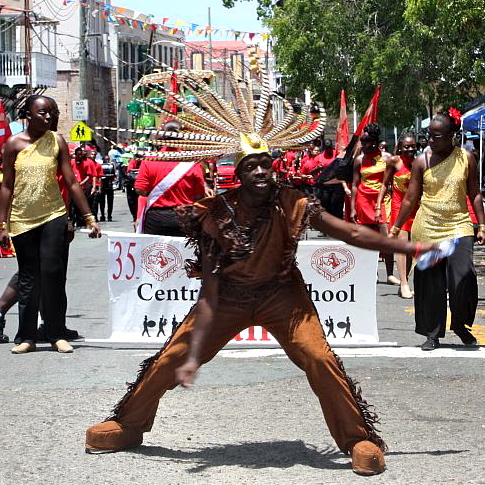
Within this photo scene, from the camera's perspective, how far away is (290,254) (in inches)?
244

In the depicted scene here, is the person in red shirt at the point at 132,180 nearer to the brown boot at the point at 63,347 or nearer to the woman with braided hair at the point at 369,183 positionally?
the woman with braided hair at the point at 369,183

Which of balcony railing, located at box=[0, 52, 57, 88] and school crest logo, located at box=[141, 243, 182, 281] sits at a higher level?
balcony railing, located at box=[0, 52, 57, 88]

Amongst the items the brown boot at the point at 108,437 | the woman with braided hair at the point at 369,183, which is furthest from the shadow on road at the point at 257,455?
the woman with braided hair at the point at 369,183

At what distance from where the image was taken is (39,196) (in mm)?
9469

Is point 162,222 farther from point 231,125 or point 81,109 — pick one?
point 81,109

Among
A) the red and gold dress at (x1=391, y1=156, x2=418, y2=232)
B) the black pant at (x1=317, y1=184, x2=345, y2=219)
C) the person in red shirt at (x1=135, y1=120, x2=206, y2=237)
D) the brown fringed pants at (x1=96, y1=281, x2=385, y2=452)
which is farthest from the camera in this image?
the black pant at (x1=317, y1=184, x2=345, y2=219)

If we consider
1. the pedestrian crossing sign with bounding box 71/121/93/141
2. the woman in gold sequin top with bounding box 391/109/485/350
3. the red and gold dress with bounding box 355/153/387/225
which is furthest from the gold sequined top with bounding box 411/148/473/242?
the pedestrian crossing sign with bounding box 71/121/93/141

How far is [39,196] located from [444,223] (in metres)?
3.12

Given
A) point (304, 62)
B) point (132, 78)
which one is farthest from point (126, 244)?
point (132, 78)

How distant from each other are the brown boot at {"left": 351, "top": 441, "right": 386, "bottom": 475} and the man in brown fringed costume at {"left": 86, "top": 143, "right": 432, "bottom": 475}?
2.5 inches

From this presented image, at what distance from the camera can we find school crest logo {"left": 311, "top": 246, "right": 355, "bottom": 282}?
973 centimetres

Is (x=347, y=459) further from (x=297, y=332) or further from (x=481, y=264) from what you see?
(x=481, y=264)

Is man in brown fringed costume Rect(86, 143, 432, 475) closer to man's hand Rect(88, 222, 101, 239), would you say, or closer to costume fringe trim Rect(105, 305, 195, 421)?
costume fringe trim Rect(105, 305, 195, 421)

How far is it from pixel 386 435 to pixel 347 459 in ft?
1.98
